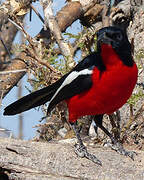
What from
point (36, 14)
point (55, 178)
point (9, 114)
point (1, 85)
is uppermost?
point (36, 14)

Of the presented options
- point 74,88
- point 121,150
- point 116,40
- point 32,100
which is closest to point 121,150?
point 121,150

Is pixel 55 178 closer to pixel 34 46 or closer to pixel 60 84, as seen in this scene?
pixel 60 84

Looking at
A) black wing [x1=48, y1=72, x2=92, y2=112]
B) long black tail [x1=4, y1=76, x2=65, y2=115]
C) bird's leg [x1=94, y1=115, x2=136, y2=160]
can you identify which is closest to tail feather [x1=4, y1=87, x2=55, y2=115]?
long black tail [x1=4, y1=76, x2=65, y2=115]

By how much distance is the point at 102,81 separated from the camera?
11.0ft

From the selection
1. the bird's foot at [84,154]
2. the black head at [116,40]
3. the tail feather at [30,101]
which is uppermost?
the black head at [116,40]

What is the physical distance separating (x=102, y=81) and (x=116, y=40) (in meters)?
0.32

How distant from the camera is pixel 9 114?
13.0ft

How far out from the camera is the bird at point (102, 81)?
3.22 meters

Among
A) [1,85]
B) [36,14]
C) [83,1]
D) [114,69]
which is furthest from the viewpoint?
[83,1]

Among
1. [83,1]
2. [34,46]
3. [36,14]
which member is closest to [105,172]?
[34,46]

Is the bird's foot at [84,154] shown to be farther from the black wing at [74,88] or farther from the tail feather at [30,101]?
the tail feather at [30,101]

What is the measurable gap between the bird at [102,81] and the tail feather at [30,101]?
0.10 metres

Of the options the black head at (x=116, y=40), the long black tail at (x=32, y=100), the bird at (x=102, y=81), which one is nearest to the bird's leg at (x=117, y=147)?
the bird at (x=102, y=81)

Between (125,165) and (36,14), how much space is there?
1823 mm
